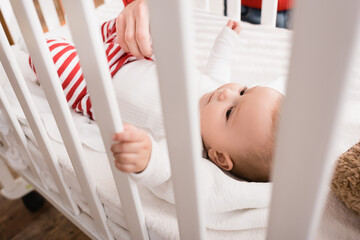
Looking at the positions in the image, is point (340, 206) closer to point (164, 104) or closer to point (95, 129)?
point (164, 104)

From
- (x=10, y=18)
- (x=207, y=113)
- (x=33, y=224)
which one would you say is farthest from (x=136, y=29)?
(x=33, y=224)

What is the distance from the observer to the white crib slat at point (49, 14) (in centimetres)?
114

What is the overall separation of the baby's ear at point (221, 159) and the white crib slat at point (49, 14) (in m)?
0.85

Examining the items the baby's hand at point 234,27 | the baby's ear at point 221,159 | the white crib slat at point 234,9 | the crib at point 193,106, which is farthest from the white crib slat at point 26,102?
the white crib slat at point 234,9

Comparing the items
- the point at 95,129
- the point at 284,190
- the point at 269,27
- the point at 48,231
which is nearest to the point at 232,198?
the point at 284,190

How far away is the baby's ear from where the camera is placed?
0.60 metres

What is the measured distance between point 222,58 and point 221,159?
368mm

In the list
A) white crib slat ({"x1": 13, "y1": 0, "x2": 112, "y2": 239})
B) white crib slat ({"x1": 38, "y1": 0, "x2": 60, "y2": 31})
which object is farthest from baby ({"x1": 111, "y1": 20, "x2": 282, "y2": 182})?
white crib slat ({"x1": 38, "y1": 0, "x2": 60, "y2": 31})

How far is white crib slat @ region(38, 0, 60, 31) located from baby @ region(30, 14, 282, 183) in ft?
0.93

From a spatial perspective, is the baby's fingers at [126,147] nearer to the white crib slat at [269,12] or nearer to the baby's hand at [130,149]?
the baby's hand at [130,149]

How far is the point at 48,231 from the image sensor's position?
1284mm

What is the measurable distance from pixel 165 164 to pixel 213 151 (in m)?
0.16

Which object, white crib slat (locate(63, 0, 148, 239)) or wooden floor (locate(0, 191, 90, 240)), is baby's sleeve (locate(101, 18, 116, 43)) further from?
wooden floor (locate(0, 191, 90, 240))

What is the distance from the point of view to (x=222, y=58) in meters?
0.90
